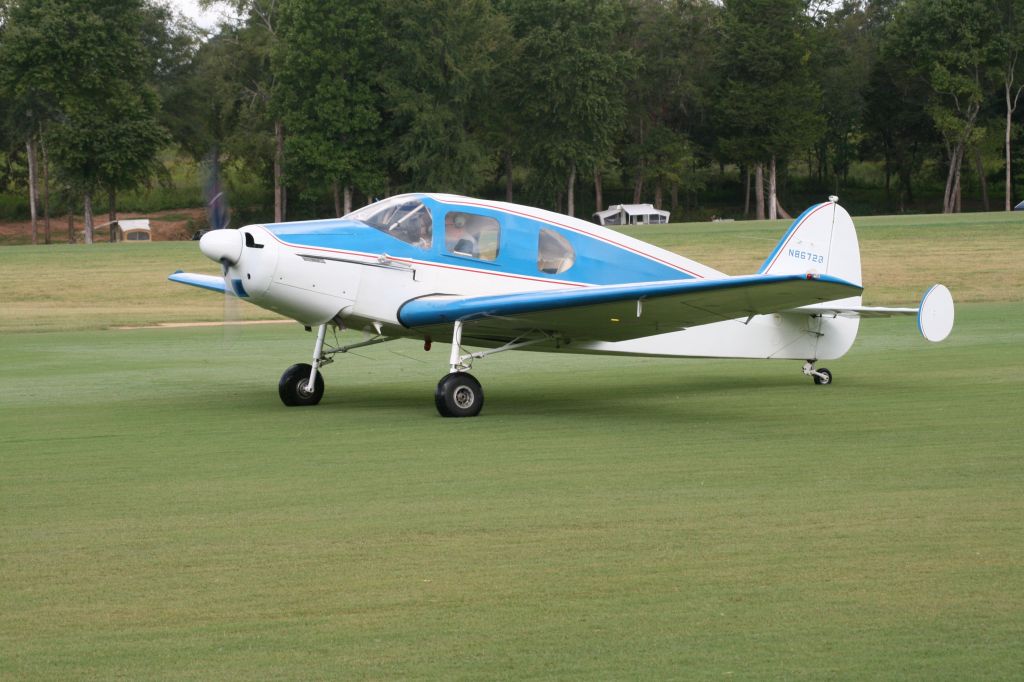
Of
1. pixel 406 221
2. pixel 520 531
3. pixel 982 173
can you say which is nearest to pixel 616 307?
pixel 406 221

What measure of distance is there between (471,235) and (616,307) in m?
2.07

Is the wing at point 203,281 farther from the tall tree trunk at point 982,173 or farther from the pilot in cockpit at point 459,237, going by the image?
the tall tree trunk at point 982,173

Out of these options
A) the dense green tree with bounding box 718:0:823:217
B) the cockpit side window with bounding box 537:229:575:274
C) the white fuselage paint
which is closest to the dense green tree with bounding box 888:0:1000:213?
the dense green tree with bounding box 718:0:823:217

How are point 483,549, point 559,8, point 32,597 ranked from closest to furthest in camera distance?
point 32,597, point 483,549, point 559,8

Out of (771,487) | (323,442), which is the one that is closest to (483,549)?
(771,487)

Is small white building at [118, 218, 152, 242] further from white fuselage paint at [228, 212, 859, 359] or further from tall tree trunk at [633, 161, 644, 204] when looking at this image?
white fuselage paint at [228, 212, 859, 359]

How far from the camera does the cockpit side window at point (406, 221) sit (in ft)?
45.2

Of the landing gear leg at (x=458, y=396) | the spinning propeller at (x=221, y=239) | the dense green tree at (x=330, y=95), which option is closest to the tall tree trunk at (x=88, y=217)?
the dense green tree at (x=330, y=95)

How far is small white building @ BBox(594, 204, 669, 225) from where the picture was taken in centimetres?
9588

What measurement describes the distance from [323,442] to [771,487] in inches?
169

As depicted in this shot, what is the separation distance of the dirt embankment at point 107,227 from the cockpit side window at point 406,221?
76.6 meters

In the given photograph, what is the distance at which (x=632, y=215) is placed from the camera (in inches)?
3792

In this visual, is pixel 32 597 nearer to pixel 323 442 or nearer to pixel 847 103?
pixel 323 442

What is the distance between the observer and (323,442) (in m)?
11.2
